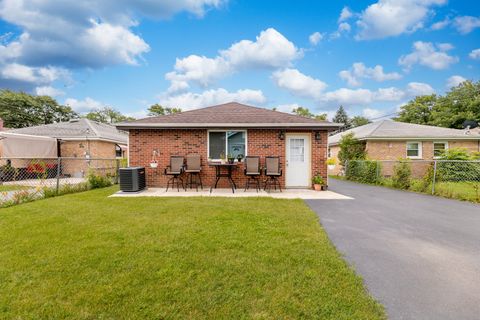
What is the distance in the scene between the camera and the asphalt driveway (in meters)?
2.10

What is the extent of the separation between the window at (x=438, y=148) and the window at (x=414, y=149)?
103cm

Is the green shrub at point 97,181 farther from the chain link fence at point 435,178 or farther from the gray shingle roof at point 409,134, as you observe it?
the gray shingle roof at point 409,134

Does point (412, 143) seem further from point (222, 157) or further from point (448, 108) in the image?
point (448, 108)

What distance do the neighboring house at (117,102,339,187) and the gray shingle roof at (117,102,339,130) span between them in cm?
4

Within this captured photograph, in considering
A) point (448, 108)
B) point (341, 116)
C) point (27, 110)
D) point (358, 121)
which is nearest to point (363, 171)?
point (448, 108)

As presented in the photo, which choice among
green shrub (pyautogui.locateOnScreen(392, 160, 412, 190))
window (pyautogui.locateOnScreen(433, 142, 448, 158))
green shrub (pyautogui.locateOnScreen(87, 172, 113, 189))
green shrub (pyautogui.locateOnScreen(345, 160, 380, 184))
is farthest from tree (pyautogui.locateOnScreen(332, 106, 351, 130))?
green shrub (pyautogui.locateOnScreen(87, 172, 113, 189))

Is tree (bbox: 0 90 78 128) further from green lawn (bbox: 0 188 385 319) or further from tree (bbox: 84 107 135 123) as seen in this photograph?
green lawn (bbox: 0 188 385 319)

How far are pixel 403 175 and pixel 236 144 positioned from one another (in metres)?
7.02

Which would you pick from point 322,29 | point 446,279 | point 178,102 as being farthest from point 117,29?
point 178,102

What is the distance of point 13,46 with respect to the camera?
14414mm

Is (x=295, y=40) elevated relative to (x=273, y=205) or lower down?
elevated

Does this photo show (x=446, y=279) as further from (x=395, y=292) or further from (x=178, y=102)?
(x=178, y=102)

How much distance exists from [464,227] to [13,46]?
23021 mm

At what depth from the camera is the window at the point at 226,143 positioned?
874 cm
